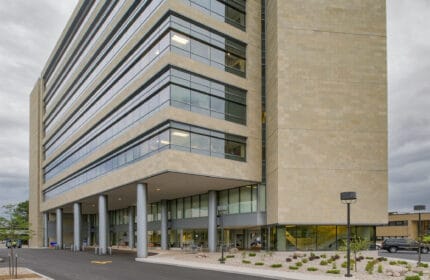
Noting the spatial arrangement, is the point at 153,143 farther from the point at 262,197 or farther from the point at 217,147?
the point at 262,197

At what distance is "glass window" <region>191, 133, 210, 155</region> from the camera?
35.4 metres

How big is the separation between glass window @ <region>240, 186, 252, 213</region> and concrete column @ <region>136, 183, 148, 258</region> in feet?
28.9

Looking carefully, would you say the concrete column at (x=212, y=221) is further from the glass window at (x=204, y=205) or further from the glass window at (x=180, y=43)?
the glass window at (x=180, y=43)

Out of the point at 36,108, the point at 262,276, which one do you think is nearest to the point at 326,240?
the point at 262,276

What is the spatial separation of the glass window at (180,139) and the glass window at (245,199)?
8282 mm

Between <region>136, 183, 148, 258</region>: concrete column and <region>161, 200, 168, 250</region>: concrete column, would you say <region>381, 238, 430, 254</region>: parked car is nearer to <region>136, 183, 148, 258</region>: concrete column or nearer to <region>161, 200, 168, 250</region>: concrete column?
<region>161, 200, 168, 250</region>: concrete column

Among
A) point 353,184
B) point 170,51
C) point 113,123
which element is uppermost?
point 170,51

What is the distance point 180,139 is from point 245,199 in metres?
9.57

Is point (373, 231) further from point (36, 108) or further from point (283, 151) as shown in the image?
point (36, 108)

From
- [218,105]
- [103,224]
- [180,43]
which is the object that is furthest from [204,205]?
[180,43]

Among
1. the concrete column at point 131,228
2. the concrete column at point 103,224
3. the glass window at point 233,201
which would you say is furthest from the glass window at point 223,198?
the concrete column at point 131,228

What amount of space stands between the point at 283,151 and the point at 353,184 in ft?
21.4

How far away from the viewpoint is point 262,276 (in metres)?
21.6

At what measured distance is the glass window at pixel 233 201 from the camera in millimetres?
41375
